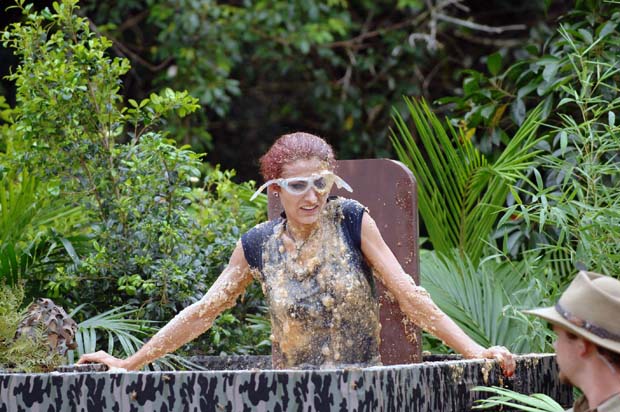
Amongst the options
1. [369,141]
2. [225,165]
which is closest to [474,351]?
[369,141]

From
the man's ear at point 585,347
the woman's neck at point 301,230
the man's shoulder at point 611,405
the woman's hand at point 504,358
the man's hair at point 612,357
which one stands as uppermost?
the woman's neck at point 301,230

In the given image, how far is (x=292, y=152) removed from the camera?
3.62 m

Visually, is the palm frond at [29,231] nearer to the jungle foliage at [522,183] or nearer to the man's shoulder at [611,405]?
the jungle foliage at [522,183]

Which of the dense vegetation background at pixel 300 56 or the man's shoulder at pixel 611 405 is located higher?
the dense vegetation background at pixel 300 56

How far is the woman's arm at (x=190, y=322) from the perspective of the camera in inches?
143

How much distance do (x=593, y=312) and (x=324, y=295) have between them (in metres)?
1.29

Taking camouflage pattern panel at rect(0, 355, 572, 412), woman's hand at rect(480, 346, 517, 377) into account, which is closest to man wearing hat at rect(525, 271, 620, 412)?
camouflage pattern panel at rect(0, 355, 572, 412)

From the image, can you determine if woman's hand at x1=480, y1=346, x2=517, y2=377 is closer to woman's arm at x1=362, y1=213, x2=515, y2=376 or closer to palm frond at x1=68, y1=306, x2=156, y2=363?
woman's arm at x1=362, y1=213, x2=515, y2=376

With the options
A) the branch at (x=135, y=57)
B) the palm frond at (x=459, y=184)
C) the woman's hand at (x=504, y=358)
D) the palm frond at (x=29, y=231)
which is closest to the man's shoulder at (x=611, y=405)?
the woman's hand at (x=504, y=358)

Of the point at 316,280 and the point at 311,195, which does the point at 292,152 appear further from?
the point at 316,280

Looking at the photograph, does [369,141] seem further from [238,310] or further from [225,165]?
[238,310]

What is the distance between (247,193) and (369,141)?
13.6 feet

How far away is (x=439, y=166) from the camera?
5309 mm

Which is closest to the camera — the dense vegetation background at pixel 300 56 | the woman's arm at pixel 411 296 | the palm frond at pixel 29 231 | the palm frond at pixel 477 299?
the woman's arm at pixel 411 296
